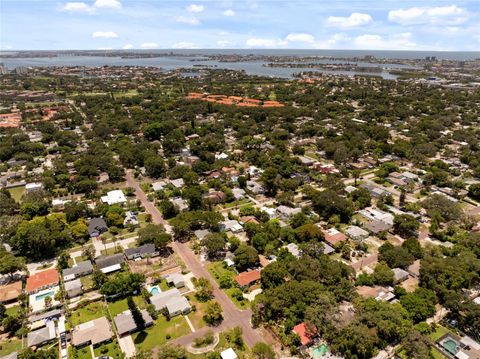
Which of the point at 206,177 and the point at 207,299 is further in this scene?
the point at 206,177

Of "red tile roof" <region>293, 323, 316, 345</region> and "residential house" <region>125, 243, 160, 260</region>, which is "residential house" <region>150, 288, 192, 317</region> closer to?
"residential house" <region>125, 243, 160, 260</region>

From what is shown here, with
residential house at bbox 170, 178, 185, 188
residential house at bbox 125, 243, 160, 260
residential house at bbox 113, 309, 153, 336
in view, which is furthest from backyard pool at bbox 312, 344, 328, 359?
residential house at bbox 170, 178, 185, 188

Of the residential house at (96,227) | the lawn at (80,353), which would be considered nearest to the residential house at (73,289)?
the lawn at (80,353)

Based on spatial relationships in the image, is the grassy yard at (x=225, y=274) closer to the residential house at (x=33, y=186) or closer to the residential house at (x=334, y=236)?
the residential house at (x=334, y=236)

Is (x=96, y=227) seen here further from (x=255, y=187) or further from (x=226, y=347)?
(x=226, y=347)

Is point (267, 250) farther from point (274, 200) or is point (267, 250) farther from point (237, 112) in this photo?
point (237, 112)

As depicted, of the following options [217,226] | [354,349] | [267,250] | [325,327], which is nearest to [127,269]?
[217,226]

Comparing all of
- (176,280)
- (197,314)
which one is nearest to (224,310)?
(197,314)
